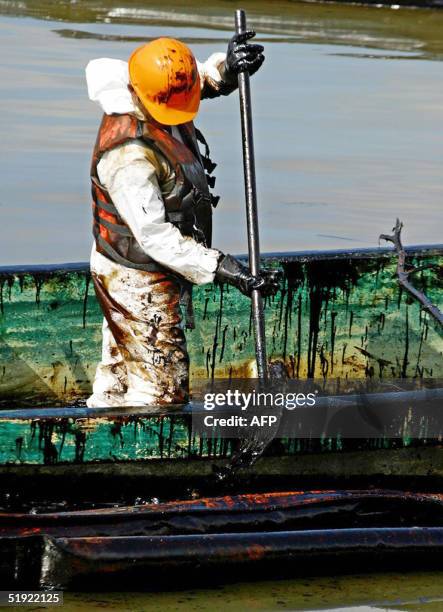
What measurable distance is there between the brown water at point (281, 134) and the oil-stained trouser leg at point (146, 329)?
1.11 m

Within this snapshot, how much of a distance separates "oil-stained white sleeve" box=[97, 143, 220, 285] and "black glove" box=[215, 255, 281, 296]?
0.04 m

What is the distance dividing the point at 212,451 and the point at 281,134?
948 centimetres

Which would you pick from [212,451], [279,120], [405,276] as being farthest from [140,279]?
[279,120]

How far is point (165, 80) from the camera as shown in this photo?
6836 millimetres

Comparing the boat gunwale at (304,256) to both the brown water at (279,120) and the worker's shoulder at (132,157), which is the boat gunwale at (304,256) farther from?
the brown water at (279,120)

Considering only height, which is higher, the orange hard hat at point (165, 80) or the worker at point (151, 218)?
the orange hard hat at point (165, 80)

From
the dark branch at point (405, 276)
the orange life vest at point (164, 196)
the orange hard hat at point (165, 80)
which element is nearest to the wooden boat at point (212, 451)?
the dark branch at point (405, 276)

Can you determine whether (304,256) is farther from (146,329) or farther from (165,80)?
(165,80)

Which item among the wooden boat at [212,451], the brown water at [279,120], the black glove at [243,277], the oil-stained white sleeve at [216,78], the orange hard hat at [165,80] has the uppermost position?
the brown water at [279,120]

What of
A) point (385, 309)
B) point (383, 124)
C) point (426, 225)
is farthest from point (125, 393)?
point (383, 124)

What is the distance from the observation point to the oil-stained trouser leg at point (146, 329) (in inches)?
282

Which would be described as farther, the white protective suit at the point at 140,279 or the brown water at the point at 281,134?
the white protective suit at the point at 140,279

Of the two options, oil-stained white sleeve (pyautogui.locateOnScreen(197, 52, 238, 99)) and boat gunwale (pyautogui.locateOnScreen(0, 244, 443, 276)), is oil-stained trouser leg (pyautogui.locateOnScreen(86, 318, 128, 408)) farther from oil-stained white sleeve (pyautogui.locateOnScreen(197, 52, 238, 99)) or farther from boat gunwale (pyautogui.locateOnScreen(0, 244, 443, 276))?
oil-stained white sleeve (pyautogui.locateOnScreen(197, 52, 238, 99))

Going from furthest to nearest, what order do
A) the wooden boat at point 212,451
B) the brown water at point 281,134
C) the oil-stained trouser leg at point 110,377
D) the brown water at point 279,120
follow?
the brown water at point 279,120 < the oil-stained trouser leg at point 110,377 < the brown water at point 281,134 < the wooden boat at point 212,451
